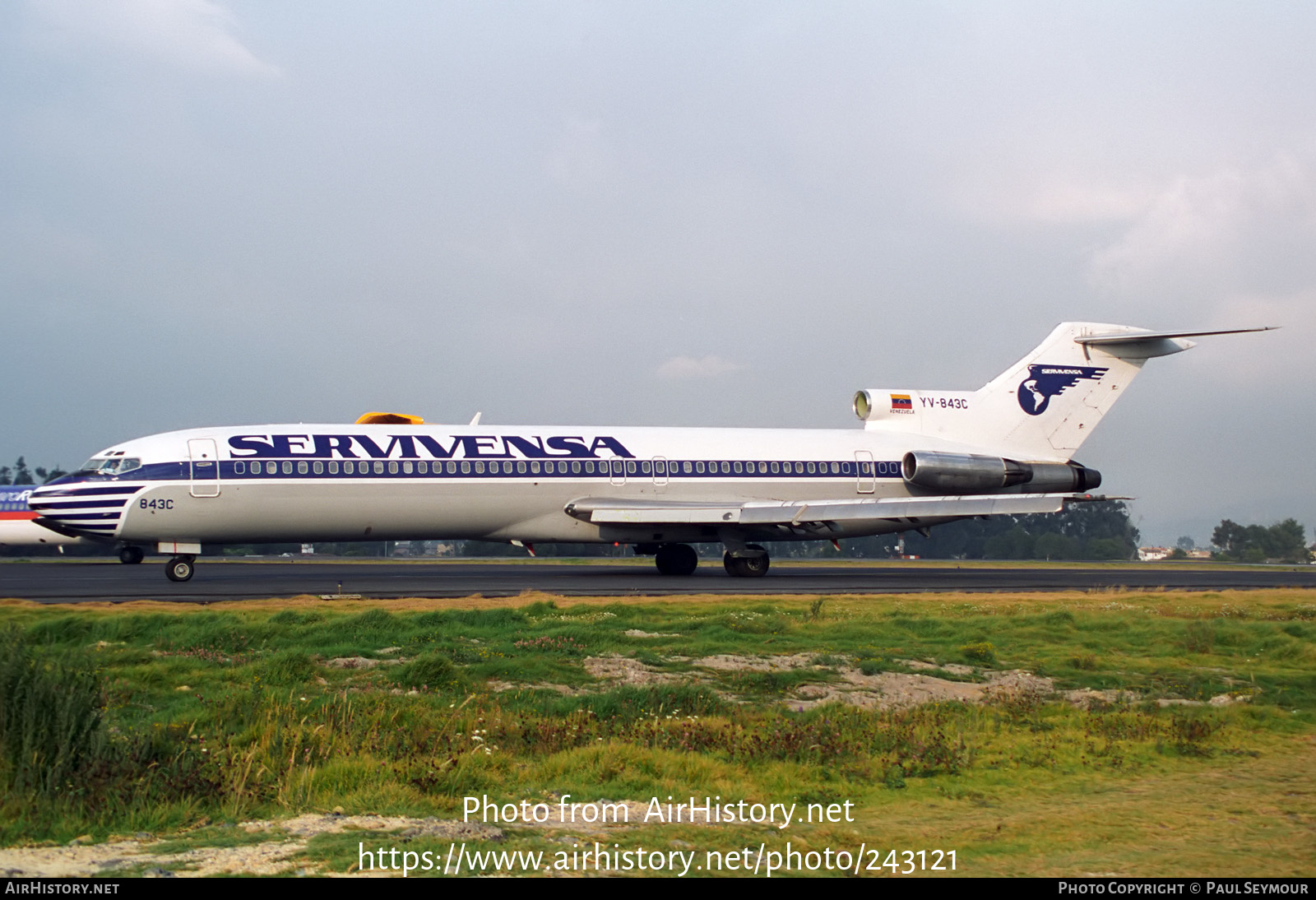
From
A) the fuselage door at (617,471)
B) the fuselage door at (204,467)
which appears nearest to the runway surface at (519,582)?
the fuselage door at (204,467)

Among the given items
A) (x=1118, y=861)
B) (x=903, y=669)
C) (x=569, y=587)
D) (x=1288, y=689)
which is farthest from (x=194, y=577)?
(x=1118, y=861)

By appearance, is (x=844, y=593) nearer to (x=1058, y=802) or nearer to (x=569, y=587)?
(x=569, y=587)

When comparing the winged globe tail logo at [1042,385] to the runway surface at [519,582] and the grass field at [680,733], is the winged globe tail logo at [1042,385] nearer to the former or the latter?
the runway surface at [519,582]

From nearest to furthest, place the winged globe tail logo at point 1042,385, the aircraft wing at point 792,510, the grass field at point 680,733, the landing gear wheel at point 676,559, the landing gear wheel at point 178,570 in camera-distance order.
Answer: the grass field at point 680,733, the landing gear wheel at point 178,570, the aircraft wing at point 792,510, the landing gear wheel at point 676,559, the winged globe tail logo at point 1042,385

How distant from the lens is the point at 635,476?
1271 inches

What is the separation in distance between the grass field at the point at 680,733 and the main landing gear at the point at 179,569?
1143 cm

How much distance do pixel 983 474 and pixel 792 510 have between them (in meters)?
8.02

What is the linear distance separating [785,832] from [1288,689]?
916cm

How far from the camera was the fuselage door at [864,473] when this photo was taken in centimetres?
3506

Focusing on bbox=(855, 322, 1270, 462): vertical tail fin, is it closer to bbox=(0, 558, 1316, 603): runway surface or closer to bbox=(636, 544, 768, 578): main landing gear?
bbox=(0, 558, 1316, 603): runway surface

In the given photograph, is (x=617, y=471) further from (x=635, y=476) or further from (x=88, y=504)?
(x=88, y=504)

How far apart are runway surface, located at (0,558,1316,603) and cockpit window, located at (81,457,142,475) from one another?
2821 mm
